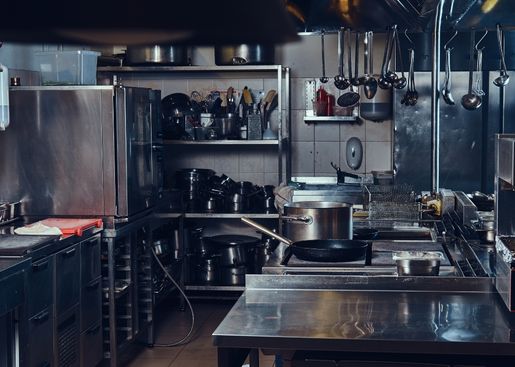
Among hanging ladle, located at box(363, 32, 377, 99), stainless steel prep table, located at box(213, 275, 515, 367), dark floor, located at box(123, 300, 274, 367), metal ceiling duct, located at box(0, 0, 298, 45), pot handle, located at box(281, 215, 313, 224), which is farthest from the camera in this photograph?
dark floor, located at box(123, 300, 274, 367)

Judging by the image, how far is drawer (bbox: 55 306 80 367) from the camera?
374 cm

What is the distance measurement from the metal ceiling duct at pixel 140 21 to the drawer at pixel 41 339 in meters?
3.10

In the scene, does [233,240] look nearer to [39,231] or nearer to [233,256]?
[233,256]

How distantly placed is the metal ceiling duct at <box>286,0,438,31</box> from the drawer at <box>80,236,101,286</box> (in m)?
1.55

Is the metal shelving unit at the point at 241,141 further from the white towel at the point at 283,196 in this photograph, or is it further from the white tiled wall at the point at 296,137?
the white towel at the point at 283,196

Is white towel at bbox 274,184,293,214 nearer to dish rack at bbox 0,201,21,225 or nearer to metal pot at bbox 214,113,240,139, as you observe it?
metal pot at bbox 214,113,240,139

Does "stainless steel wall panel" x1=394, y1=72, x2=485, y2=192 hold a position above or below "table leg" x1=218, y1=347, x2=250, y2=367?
above

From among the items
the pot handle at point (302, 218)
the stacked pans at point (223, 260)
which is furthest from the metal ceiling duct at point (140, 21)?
the stacked pans at point (223, 260)

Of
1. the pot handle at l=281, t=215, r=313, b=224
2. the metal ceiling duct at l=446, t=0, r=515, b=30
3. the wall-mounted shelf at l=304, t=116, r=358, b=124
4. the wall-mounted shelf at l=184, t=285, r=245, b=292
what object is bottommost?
the wall-mounted shelf at l=184, t=285, r=245, b=292

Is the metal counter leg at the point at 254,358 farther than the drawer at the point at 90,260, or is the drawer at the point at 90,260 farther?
the drawer at the point at 90,260

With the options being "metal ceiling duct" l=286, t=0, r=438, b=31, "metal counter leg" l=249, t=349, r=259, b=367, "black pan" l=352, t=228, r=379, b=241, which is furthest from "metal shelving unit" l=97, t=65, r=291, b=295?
"metal counter leg" l=249, t=349, r=259, b=367

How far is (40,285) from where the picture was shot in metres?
3.52

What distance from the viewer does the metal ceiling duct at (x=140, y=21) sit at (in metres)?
0.49

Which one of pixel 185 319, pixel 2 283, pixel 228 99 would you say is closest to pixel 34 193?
pixel 2 283
